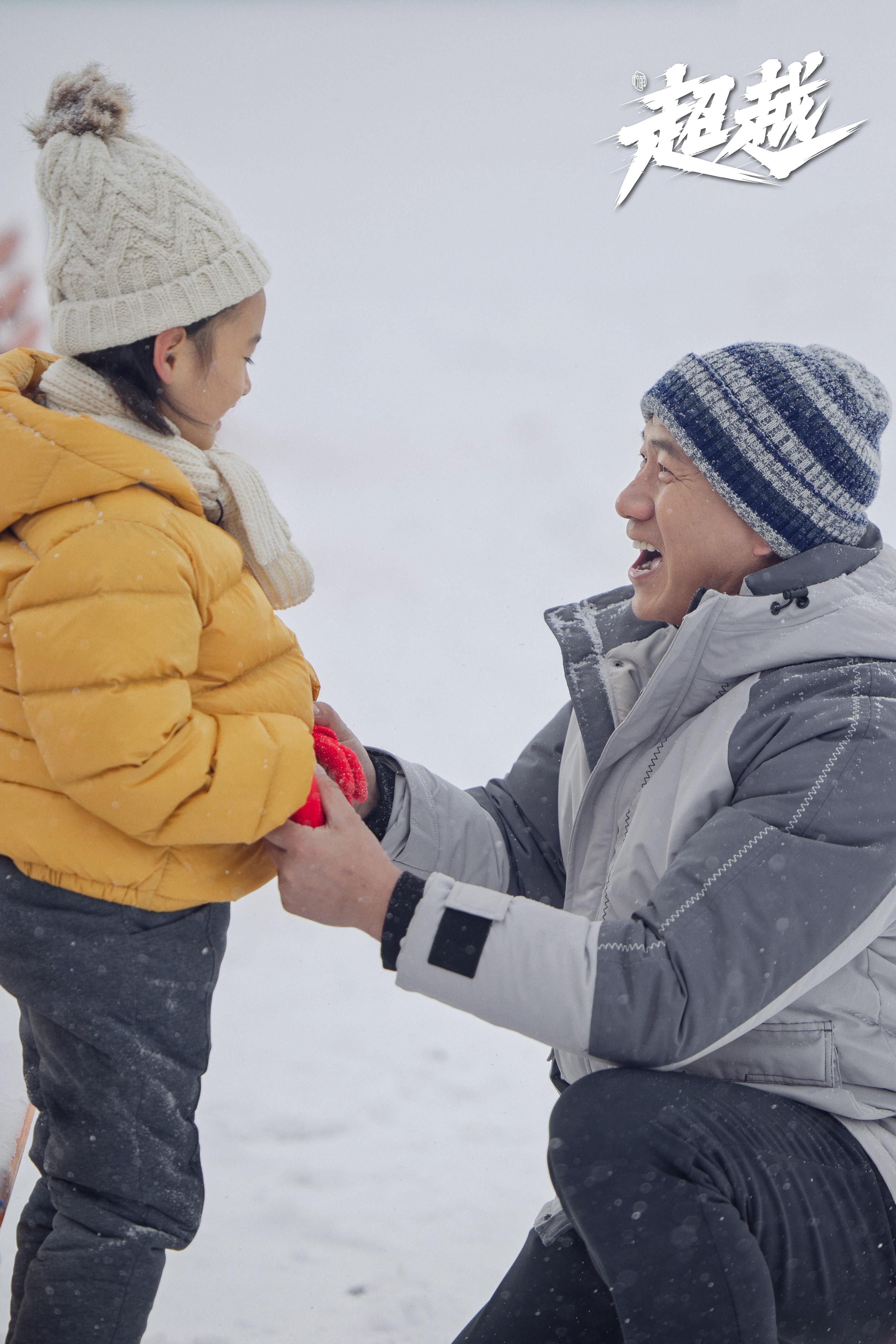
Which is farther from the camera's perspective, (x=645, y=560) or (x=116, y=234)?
(x=645, y=560)

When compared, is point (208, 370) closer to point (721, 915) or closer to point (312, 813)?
point (312, 813)

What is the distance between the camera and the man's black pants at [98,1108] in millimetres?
949

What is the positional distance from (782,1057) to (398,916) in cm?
42

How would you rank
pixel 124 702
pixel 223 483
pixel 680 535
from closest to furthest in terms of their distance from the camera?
1. pixel 124 702
2. pixel 223 483
3. pixel 680 535

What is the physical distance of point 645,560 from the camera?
133 centimetres

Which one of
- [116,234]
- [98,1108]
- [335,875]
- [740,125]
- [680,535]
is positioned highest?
[740,125]

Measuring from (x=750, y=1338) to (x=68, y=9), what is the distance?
4308 millimetres

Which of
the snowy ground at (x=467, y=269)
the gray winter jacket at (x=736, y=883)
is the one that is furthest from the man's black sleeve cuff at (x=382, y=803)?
the snowy ground at (x=467, y=269)

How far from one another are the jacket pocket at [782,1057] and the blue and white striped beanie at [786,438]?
1.76ft

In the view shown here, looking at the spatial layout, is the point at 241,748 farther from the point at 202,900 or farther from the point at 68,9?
the point at 68,9

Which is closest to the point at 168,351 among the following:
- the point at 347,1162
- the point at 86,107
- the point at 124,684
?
the point at 86,107

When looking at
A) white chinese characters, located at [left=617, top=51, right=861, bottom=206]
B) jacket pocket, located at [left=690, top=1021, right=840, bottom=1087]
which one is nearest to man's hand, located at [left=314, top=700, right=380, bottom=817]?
jacket pocket, located at [left=690, top=1021, right=840, bottom=1087]

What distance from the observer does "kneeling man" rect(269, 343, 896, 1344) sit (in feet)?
2.98

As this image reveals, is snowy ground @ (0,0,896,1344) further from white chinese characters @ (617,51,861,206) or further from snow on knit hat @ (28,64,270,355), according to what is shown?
snow on knit hat @ (28,64,270,355)
